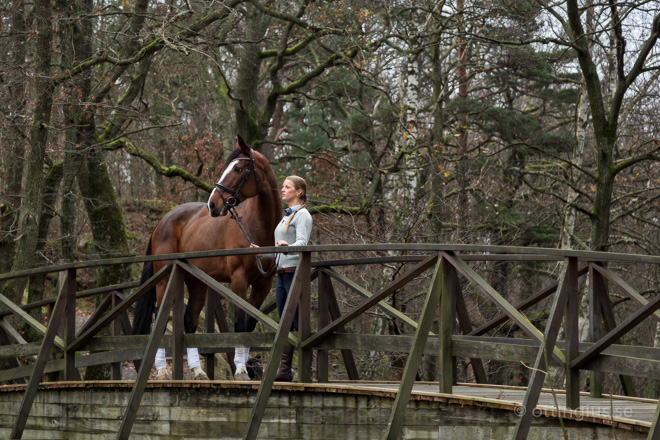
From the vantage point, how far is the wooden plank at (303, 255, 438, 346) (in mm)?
6461

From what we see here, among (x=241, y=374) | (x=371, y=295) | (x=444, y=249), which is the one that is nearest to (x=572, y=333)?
(x=444, y=249)

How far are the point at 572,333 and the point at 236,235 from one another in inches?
156

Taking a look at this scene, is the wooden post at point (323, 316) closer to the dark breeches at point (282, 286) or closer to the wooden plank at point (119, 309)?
the dark breeches at point (282, 286)

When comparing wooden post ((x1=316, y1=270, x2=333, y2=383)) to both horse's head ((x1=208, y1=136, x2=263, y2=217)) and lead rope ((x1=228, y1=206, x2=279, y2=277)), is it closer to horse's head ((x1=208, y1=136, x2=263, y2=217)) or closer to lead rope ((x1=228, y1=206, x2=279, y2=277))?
lead rope ((x1=228, y1=206, x2=279, y2=277))

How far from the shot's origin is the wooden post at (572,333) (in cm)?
581

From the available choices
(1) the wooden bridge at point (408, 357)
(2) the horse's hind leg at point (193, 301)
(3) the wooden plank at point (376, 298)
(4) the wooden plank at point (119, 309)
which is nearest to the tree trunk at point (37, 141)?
(1) the wooden bridge at point (408, 357)

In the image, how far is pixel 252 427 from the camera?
265 inches

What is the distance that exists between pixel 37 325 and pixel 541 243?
12.1m

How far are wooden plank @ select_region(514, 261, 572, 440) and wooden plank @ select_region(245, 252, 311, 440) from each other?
6.81ft

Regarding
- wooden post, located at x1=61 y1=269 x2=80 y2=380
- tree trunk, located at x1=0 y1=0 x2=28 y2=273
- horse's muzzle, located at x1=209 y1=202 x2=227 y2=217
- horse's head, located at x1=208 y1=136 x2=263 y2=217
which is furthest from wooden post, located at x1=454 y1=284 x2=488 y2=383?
tree trunk, located at x1=0 y1=0 x2=28 y2=273

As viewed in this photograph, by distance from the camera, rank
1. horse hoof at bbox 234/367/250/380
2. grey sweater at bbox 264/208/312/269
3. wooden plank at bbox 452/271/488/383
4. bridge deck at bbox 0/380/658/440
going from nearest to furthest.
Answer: bridge deck at bbox 0/380/658/440
grey sweater at bbox 264/208/312/269
wooden plank at bbox 452/271/488/383
horse hoof at bbox 234/367/250/380

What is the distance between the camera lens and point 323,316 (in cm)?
775

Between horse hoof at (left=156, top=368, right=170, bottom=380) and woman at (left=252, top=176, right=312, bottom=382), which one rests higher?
woman at (left=252, top=176, right=312, bottom=382)

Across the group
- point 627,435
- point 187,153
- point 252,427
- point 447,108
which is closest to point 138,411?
point 252,427
